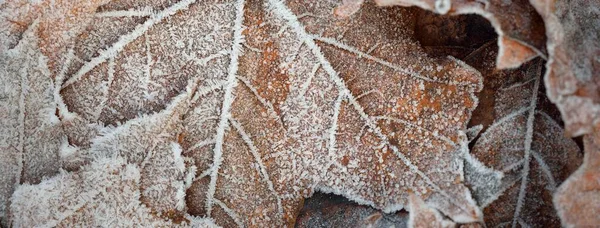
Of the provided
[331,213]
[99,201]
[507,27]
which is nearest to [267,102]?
[331,213]

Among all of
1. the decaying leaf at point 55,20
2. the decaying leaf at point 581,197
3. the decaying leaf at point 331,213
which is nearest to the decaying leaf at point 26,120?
the decaying leaf at point 55,20

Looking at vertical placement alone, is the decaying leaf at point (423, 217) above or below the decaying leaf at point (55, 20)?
below

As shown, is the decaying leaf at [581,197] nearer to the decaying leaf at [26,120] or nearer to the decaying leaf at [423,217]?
the decaying leaf at [423,217]

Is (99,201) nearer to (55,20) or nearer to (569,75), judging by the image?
(55,20)

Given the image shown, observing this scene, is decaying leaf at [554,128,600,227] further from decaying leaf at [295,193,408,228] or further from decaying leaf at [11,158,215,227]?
decaying leaf at [11,158,215,227]

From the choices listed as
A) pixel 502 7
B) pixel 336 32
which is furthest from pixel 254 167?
pixel 502 7

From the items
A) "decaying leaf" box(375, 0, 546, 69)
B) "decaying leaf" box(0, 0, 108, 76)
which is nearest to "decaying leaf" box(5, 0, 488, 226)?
"decaying leaf" box(0, 0, 108, 76)
